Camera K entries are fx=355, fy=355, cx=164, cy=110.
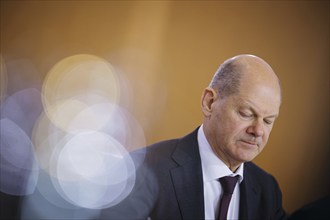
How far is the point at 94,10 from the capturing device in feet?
7.23

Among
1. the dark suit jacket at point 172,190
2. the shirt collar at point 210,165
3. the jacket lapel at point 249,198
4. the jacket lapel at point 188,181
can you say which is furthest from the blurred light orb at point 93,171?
the jacket lapel at point 249,198

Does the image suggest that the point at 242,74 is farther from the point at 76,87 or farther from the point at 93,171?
the point at 76,87

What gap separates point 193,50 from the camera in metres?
2.24

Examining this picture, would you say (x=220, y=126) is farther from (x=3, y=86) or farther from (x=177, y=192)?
(x=3, y=86)

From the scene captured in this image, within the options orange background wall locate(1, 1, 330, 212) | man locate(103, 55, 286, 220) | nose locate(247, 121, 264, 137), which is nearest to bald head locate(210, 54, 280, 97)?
man locate(103, 55, 286, 220)

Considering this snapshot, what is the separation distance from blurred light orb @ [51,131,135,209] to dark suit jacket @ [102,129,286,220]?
0.18 feet

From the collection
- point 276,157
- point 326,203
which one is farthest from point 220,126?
point 276,157

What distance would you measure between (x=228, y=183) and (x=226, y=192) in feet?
0.11

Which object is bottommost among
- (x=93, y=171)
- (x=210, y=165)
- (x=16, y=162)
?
(x=16, y=162)

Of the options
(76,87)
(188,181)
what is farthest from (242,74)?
(76,87)

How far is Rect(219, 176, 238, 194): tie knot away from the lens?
1293 millimetres

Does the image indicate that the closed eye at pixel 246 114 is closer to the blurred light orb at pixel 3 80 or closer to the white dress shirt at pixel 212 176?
the white dress shirt at pixel 212 176

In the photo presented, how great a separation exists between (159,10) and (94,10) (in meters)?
0.40

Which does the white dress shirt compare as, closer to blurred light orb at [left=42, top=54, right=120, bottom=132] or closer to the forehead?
the forehead
